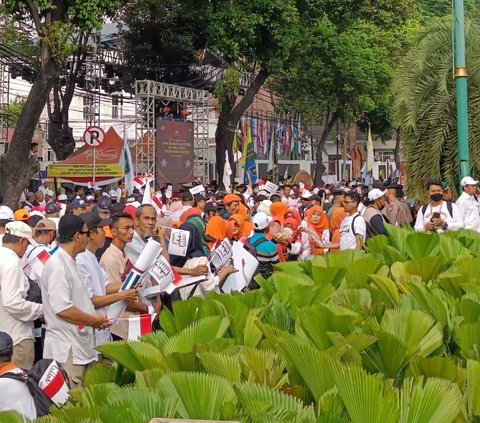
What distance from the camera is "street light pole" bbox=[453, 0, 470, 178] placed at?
13055 millimetres

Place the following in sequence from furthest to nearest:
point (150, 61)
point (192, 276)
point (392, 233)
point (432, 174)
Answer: point (150, 61)
point (432, 174)
point (192, 276)
point (392, 233)

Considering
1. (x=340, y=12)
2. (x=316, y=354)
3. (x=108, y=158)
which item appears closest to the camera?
(x=316, y=354)

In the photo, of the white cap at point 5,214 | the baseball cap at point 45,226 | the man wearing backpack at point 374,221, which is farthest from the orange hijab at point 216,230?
the white cap at point 5,214

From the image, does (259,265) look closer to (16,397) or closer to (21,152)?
(16,397)

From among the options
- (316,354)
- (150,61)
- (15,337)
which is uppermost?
(150,61)

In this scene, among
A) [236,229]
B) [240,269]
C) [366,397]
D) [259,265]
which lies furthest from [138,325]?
[236,229]

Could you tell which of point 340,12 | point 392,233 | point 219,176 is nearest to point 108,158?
point 219,176

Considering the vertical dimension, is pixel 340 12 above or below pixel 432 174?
above

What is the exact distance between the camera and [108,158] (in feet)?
88.9

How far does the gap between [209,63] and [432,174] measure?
1007 inches

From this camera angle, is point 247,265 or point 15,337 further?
point 247,265

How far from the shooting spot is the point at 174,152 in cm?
2950

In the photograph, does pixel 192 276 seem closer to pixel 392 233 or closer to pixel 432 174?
pixel 392 233

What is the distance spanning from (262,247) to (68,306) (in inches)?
182
